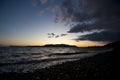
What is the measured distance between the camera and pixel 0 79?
10891mm

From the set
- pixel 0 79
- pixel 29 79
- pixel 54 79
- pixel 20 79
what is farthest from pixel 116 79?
A: pixel 0 79

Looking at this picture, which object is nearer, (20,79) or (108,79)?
(108,79)

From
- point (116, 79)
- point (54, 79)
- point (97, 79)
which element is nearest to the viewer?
point (116, 79)

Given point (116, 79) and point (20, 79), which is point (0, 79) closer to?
point (20, 79)

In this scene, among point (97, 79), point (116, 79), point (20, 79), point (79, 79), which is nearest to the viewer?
point (116, 79)

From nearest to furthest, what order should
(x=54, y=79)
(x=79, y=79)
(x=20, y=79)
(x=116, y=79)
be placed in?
(x=116, y=79)
(x=79, y=79)
(x=54, y=79)
(x=20, y=79)

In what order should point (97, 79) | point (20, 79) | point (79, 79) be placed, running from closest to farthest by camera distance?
point (97, 79), point (79, 79), point (20, 79)

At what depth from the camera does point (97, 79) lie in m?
8.55

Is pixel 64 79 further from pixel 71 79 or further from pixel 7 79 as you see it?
pixel 7 79

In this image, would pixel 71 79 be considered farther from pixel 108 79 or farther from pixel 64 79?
pixel 108 79

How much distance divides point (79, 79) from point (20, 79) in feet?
17.9

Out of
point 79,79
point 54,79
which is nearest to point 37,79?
point 54,79

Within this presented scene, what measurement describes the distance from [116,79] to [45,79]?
570 centimetres

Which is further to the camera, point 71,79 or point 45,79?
point 45,79
